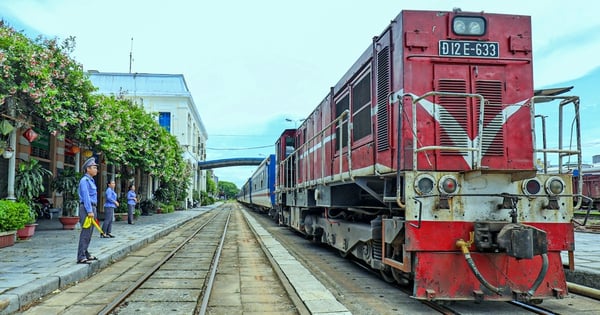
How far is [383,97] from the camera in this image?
618 centimetres

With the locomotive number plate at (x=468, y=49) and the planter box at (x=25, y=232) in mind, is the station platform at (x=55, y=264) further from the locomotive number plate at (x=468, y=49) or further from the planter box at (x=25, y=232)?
the locomotive number plate at (x=468, y=49)

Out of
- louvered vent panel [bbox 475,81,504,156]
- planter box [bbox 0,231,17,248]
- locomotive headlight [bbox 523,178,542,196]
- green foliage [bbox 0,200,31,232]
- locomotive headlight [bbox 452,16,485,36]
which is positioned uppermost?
locomotive headlight [bbox 452,16,485,36]

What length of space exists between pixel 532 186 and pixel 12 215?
387 inches

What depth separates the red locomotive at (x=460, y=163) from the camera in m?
4.80

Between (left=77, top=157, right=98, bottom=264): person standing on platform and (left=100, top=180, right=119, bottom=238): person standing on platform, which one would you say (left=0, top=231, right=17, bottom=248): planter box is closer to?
(left=100, top=180, right=119, bottom=238): person standing on platform

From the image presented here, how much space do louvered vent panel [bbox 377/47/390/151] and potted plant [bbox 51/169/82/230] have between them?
1070 centimetres

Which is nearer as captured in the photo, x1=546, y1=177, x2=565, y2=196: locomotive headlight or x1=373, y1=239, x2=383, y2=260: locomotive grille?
x1=546, y1=177, x2=565, y2=196: locomotive headlight

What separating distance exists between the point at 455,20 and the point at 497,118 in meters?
1.37

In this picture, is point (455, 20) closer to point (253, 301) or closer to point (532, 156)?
point (532, 156)

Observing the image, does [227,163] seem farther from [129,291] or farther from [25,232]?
[129,291]

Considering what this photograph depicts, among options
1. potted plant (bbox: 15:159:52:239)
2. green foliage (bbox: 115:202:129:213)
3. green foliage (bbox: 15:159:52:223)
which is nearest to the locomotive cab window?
potted plant (bbox: 15:159:52:239)

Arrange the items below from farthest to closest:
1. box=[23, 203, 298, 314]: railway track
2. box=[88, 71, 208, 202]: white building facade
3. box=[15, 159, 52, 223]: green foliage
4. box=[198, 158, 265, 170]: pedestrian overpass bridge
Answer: box=[198, 158, 265, 170]: pedestrian overpass bridge
box=[88, 71, 208, 202]: white building facade
box=[15, 159, 52, 223]: green foliage
box=[23, 203, 298, 314]: railway track

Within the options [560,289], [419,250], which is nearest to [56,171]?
[419,250]

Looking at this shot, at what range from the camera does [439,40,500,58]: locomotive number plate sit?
5.62 m
